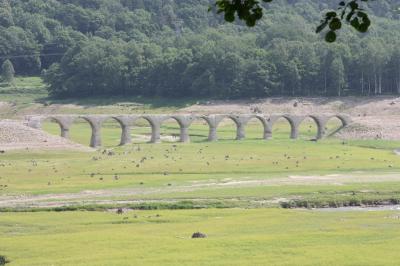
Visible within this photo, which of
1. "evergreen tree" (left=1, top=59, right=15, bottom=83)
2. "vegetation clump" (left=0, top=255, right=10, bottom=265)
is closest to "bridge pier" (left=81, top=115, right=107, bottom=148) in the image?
"vegetation clump" (left=0, top=255, right=10, bottom=265)

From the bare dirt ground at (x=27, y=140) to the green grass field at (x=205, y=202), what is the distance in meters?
2.22

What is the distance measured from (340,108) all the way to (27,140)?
48267mm

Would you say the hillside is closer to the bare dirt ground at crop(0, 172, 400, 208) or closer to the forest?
the forest

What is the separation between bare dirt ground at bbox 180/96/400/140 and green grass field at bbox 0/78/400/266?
235 inches

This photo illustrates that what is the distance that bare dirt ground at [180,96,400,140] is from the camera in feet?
370

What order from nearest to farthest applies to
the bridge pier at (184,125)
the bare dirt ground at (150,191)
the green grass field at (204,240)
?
the green grass field at (204,240) < the bare dirt ground at (150,191) < the bridge pier at (184,125)

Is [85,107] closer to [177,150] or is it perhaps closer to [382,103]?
[382,103]

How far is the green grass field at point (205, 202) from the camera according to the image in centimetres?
3666

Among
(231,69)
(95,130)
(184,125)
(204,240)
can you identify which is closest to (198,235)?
(204,240)

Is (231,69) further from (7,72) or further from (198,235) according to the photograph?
(198,235)

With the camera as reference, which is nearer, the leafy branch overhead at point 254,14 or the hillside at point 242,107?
the leafy branch overhead at point 254,14

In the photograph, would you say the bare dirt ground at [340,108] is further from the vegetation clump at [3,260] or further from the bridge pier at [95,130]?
the vegetation clump at [3,260]

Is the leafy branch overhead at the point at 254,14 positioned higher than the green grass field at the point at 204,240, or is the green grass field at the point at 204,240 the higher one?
the leafy branch overhead at the point at 254,14

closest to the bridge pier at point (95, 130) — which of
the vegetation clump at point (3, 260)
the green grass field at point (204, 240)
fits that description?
the green grass field at point (204, 240)
